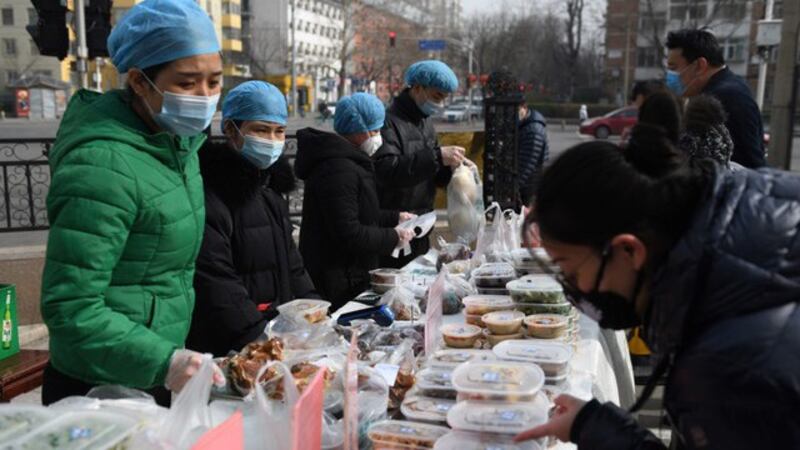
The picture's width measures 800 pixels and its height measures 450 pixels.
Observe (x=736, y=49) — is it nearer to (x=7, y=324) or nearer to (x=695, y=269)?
(x=7, y=324)

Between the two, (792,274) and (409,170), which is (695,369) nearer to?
(792,274)

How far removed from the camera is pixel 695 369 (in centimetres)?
108

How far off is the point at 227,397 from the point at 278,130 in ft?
4.23

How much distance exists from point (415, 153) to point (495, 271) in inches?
47.7

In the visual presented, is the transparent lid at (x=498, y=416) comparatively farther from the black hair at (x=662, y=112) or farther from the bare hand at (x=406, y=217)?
the bare hand at (x=406, y=217)

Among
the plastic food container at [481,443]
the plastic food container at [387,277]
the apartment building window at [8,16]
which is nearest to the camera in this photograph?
the plastic food container at [481,443]

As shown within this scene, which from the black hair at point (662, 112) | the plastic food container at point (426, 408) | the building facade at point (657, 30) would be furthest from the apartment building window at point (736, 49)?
the plastic food container at point (426, 408)

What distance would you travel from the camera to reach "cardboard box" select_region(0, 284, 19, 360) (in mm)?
4266

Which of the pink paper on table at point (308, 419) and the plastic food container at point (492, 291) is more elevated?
the pink paper on table at point (308, 419)

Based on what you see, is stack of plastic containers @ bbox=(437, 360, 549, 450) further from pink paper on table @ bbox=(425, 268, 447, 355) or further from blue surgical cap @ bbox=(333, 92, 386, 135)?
blue surgical cap @ bbox=(333, 92, 386, 135)

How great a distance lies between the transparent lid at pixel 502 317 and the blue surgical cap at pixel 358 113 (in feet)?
5.12

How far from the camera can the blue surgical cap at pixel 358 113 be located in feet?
12.0

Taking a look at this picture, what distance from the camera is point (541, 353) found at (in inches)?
80.0

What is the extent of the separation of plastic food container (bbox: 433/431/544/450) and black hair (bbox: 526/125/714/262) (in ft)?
2.01
